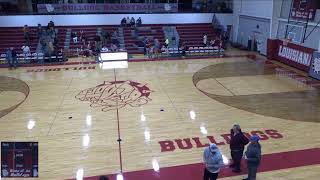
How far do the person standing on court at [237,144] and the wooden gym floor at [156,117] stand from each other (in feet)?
0.89

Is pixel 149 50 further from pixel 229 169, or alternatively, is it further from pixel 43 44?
pixel 229 169

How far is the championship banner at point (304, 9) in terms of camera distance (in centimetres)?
1732

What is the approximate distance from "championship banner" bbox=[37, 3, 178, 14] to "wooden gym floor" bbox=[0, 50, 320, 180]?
29.6 feet

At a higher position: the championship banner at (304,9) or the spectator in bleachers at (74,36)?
the championship banner at (304,9)

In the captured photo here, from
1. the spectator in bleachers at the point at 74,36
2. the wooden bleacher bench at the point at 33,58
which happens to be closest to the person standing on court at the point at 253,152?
the wooden bleacher bench at the point at 33,58

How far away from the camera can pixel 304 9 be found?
718 inches

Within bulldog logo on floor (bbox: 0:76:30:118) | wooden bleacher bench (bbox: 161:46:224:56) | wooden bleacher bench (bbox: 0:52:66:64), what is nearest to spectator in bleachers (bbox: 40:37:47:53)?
wooden bleacher bench (bbox: 0:52:66:64)

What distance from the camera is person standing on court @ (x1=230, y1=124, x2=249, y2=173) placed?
290 inches

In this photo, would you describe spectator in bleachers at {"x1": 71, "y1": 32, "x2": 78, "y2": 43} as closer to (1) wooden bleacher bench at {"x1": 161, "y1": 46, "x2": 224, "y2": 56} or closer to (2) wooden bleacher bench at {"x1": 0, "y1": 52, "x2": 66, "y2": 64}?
(2) wooden bleacher bench at {"x1": 0, "y1": 52, "x2": 66, "y2": 64}

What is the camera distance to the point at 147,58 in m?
21.8

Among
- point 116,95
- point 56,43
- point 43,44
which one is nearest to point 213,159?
point 116,95

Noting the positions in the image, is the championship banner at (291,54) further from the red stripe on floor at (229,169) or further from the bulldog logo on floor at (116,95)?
the red stripe on floor at (229,169)

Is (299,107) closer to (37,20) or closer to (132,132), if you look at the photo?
(132,132)

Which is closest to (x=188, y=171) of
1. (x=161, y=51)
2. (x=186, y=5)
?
(x=161, y=51)
